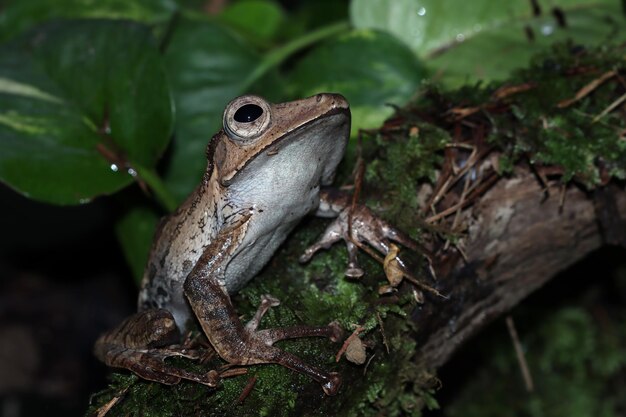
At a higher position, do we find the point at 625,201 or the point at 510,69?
the point at 510,69

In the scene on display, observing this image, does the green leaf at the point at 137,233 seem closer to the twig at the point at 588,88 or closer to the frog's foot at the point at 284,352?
the frog's foot at the point at 284,352

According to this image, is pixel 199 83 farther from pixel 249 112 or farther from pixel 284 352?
pixel 284 352

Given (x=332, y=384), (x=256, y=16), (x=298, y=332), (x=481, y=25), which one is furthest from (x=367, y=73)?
(x=332, y=384)

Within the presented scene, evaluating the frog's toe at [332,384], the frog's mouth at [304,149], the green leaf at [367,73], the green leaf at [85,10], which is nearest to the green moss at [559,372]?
the green leaf at [367,73]

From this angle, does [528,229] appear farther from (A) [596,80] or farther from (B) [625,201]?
(A) [596,80]

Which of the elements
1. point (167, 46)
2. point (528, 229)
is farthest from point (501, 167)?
point (167, 46)

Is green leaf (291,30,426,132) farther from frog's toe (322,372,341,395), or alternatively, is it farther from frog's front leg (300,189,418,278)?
frog's toe (322,372,341,395)
